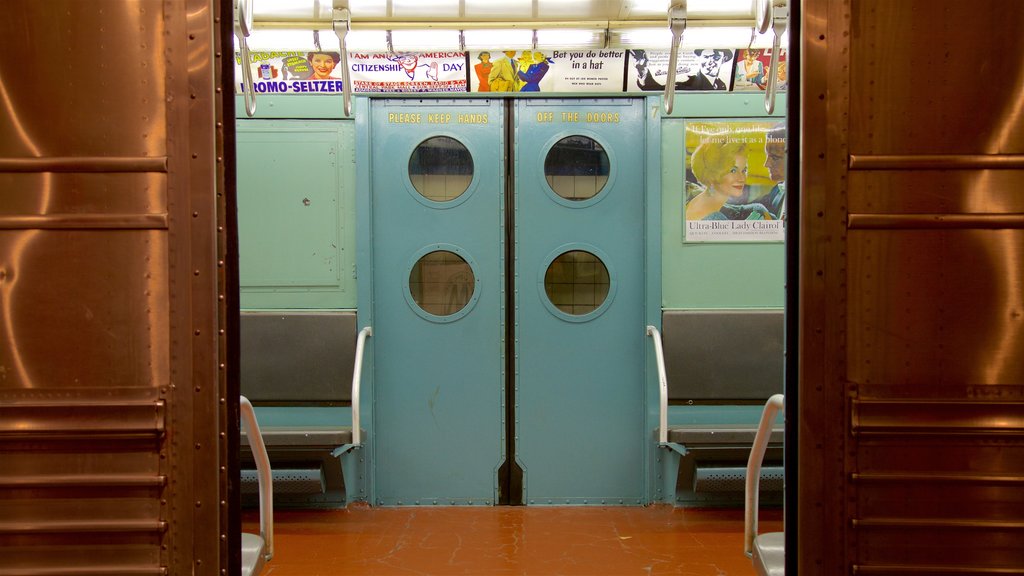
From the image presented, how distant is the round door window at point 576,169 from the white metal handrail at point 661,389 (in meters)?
1.01

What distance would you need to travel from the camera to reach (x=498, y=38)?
4348mm

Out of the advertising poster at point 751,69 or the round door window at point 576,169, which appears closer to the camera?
the advertising poster at point 751,69

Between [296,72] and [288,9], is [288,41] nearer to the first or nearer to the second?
[296,72]

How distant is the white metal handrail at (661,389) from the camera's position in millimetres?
4340

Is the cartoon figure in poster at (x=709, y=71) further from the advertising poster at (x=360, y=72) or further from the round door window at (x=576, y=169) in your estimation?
the advertising poster at (x=360, y=72)

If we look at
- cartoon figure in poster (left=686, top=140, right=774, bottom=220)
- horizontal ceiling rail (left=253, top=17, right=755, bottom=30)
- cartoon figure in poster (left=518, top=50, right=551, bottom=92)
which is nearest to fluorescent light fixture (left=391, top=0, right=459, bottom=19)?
horizontal ceiling rail (left=253, top=17, right=755, bottom=30)

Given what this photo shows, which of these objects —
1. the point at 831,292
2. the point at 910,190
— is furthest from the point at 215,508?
the point at 910,190

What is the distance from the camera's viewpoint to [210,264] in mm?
2141

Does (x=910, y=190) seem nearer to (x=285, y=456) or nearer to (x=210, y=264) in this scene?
(x=210, y=264)

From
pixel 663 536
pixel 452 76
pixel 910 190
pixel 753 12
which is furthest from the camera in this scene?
pixel 452 76

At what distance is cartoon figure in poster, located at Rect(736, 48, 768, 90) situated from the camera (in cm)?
457

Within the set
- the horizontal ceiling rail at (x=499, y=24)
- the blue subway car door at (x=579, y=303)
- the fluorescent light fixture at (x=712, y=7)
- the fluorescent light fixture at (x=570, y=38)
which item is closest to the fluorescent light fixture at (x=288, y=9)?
the horizontal ceiling rail at (x=499, y=24)

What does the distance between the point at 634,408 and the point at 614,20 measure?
8.04ft

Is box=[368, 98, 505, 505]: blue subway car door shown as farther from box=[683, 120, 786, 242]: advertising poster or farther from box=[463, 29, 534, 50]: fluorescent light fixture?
box=[683, 120, 786, 242]: advertising poster
